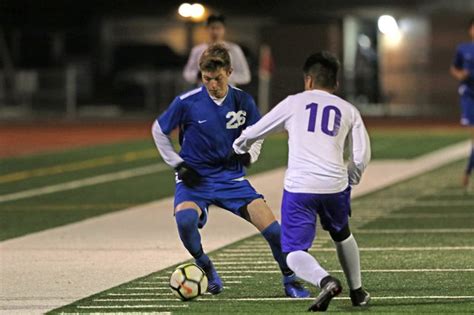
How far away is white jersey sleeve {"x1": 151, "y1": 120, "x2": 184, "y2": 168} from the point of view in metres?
10.1

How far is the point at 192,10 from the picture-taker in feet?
154

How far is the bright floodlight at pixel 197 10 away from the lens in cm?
4708

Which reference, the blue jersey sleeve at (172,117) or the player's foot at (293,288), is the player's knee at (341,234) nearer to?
the player's foot at (293,288)

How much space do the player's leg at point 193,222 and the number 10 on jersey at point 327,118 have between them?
134cm

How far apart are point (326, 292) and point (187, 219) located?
5.09ft

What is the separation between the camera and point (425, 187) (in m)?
20.0

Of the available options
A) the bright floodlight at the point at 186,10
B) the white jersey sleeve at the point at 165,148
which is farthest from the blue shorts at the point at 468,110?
the bright floodlight at the point at 186,10

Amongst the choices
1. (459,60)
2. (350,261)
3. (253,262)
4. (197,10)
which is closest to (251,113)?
A: (350,261)

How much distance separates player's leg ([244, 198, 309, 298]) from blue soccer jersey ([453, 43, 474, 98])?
30.7 feet

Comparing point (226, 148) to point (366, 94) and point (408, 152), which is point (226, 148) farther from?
point (366, 94)

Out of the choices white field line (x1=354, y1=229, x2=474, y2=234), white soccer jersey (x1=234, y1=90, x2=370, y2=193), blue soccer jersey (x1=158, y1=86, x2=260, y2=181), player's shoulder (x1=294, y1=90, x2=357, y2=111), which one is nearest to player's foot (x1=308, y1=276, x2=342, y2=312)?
white soccer jersey (x1=234, y1=90, x2=370, y2=193)

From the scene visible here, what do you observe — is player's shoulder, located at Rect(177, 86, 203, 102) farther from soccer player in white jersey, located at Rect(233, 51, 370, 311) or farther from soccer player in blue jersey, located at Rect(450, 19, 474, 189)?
soccer player in blue jersey, located at Rect(450, 19, 474, 189)

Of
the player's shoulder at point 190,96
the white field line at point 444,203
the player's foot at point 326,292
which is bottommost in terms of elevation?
the white field line at point 444,203

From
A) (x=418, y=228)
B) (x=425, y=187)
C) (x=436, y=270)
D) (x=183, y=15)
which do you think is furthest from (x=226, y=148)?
(x=183, y=15)
